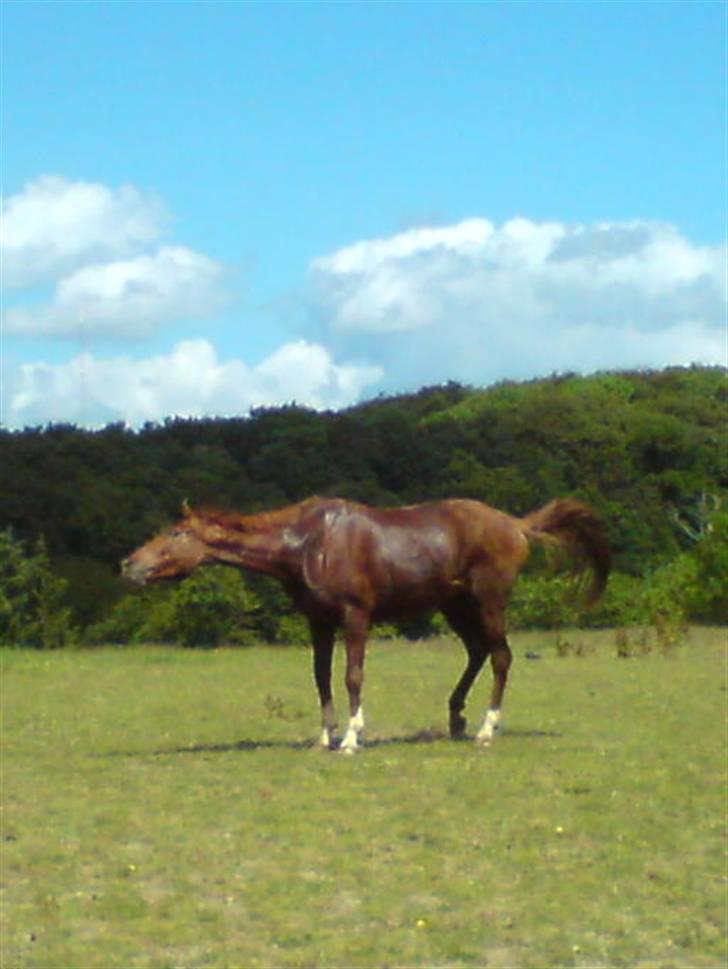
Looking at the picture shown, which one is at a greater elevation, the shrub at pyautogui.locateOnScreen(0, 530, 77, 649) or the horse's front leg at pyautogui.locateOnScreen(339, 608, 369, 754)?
the shrub at pyautogui.locateOnScreen(0, 530, 77, 649)

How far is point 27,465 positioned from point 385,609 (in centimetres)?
3554

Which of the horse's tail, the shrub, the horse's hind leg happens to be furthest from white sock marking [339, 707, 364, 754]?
the shrub

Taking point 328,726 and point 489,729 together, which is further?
point 489,729

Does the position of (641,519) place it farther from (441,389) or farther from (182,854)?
(182,854)

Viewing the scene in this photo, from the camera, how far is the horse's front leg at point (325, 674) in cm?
1488

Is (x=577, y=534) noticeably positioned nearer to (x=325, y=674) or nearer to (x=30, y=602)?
(x=325, y=674)

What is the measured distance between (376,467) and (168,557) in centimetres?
3965

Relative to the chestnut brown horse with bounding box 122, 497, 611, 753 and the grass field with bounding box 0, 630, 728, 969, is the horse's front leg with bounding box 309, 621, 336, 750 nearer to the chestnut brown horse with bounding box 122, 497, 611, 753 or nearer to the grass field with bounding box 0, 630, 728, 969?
the chestnut brown horse with bounding box 122, 497, 611, 753

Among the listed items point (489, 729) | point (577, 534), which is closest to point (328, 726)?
point (489, 729)

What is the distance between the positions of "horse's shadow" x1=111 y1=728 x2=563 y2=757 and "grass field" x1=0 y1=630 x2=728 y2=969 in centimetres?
5

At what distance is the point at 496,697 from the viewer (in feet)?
50.1

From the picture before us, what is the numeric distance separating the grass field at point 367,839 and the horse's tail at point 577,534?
1.37m

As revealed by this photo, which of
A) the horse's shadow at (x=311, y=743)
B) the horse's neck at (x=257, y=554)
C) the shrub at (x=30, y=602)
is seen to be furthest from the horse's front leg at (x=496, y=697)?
the shrub at (x=30, y=602)

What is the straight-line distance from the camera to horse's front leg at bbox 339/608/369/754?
14586 millimetres
